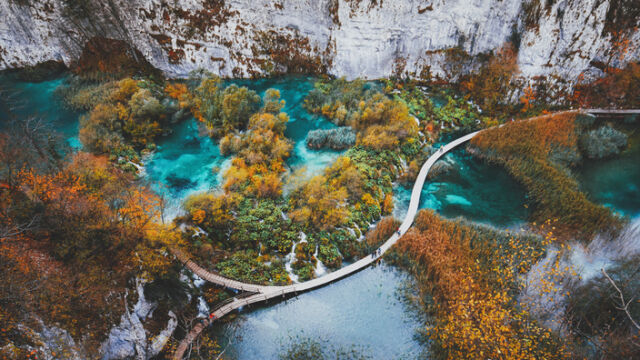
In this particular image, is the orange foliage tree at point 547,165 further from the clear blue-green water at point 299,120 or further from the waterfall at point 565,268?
the clear blue-green water at point 299,120

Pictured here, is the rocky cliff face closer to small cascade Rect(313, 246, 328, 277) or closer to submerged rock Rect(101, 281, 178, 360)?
small cascade Rect(313, 246, 328, 277)

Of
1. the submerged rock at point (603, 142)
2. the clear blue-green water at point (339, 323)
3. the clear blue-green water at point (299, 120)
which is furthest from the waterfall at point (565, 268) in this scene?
the clear blue-green water at point (299, 120)

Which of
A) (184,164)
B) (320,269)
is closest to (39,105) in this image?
(184,164)

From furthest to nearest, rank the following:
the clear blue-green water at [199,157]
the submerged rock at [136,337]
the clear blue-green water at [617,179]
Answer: the clear blue-green water at [199,157], the clear blue-green water at [617,179], the submerged rock at [136,337]

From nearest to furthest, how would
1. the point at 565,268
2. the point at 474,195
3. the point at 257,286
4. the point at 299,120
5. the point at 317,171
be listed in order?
1. the point at 565,268
2. the point at 257,286
3. the point at 474,195
4. the point at 317,171
5. the point at 299,120

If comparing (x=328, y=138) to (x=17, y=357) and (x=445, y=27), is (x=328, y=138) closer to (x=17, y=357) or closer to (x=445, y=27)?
(x=445, y=27)

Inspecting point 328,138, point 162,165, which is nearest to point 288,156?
point 328,138

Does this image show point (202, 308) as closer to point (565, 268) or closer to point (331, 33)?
point (565, 268)
